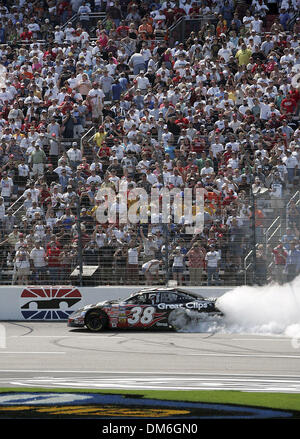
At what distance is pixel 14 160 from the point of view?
25.7 metres

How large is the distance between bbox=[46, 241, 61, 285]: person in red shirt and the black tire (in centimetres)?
255

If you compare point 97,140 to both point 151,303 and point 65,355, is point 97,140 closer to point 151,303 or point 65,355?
point 151,303

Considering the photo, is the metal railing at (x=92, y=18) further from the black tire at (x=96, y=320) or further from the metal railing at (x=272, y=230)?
the black tire at (x=96, y=320)

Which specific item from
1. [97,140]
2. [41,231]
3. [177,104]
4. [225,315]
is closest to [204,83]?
[177,104]

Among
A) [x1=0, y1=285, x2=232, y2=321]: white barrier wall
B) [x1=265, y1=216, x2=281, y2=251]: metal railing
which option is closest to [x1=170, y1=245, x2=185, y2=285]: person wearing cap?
[x1=0, y1=285, x2=232, y2=321]: white barrier wall

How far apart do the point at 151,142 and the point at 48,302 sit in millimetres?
5462

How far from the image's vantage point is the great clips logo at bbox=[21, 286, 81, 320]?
2236 cm

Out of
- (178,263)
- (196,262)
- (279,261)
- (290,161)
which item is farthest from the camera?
(290,161)

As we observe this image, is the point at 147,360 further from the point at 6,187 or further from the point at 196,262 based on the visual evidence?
the point at 6,187

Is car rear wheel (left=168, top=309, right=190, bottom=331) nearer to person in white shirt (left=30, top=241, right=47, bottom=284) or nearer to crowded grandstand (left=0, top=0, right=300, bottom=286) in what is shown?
crowded grandstand (left=0, top=0, right=300, bottom=286)

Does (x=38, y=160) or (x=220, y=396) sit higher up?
(x=38, y=160)

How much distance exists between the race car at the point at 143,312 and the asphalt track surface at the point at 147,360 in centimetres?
22

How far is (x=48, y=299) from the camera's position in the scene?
22422mm

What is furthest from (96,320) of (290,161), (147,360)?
(290,161)
